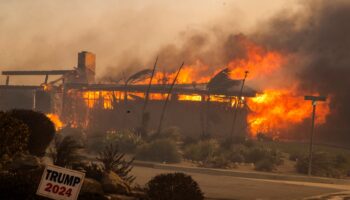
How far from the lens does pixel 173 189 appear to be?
1299 cm

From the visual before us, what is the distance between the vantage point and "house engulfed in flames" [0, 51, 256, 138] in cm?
6034

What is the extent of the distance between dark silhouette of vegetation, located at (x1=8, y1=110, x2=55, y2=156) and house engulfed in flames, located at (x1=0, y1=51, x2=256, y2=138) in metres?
36.2

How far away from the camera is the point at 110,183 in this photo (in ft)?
44.6

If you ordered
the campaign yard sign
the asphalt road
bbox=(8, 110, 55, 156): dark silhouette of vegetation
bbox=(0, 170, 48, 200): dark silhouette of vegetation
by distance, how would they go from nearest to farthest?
the campaign yard sign < bbox=(0, 170, 48, 200): dark silhouette of vegetation < bbox=(8, 110, 55, 156): dark silhouette of vegetation < the asphalt road

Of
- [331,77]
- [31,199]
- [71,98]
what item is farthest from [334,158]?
[71,98]

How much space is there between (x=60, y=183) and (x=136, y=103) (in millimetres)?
56480

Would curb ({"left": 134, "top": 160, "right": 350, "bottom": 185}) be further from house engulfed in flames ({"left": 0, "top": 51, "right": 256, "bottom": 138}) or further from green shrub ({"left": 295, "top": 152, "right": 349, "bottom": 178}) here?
house engulfed in flames ({"left": 0, "top": 51, "right": 256, "bottom": 138})

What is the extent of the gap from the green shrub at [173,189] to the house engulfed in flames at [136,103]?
40.5 m

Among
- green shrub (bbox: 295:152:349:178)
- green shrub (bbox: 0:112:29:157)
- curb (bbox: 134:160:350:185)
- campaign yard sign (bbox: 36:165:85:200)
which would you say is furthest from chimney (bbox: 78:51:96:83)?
campaign yard sign (bbox: 36:165:85:200)

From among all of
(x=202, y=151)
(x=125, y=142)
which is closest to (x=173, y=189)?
(x=202, y=151)

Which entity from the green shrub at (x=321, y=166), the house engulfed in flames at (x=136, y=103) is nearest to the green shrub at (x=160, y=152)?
the green shrub at (x=321, y=166)

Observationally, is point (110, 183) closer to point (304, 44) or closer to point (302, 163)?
point (302, 163)

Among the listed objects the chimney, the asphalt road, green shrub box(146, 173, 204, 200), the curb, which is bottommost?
the asphalt road

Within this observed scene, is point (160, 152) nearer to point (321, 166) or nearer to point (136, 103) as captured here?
point (321, 166)
